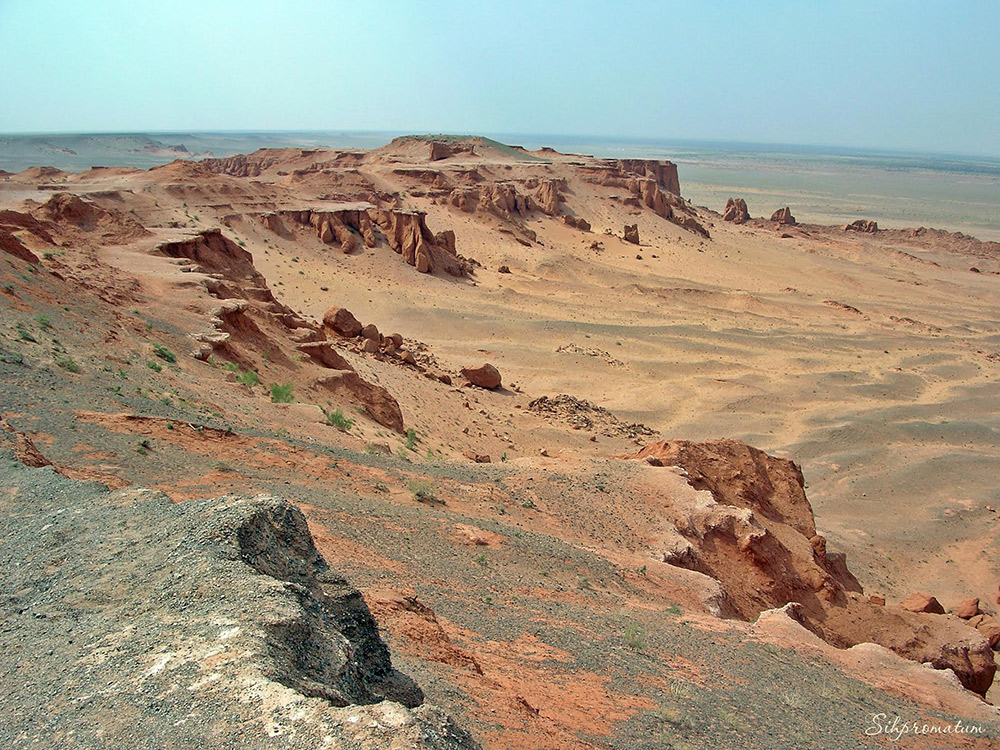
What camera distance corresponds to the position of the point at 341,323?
20125 millimetres

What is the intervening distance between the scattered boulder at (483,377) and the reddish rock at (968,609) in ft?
40.0

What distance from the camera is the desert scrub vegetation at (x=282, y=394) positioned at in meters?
12.8

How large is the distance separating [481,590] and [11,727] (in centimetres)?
467

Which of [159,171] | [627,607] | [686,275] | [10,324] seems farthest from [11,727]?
[686,275]

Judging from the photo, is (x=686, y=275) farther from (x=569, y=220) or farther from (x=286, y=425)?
(x=286, y=425)

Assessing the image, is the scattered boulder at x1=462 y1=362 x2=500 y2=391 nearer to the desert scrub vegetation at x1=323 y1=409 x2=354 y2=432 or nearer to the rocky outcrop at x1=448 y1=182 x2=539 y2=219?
the desert scrub vegetation at x1=323 y1=409 x2=354 y2=432

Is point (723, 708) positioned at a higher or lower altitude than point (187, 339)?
lower

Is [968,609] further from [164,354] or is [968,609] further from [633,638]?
[164,354]

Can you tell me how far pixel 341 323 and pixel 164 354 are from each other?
809 centimetres

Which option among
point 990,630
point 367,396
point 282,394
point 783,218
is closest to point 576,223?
point 783,218

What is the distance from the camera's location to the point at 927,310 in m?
37.9

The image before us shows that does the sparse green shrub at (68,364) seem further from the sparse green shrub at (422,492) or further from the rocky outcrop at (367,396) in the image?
the sparse green shrub at (422,492)

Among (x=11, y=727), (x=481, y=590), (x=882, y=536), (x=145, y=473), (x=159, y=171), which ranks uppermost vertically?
(x=159, y=171)

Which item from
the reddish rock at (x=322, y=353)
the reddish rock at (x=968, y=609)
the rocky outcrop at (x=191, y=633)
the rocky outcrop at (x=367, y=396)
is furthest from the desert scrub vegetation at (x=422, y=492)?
the reddish rock at (x=968, y=609)
